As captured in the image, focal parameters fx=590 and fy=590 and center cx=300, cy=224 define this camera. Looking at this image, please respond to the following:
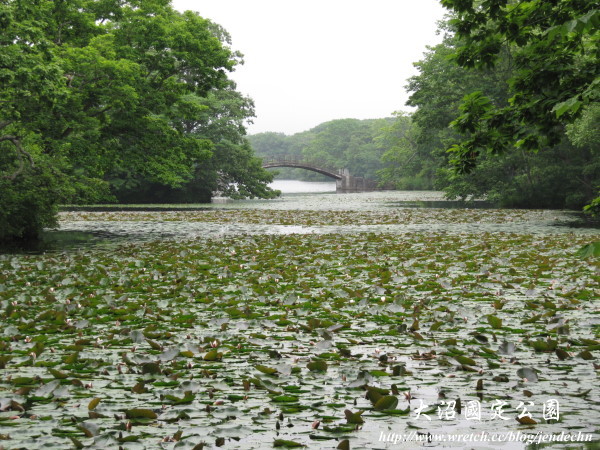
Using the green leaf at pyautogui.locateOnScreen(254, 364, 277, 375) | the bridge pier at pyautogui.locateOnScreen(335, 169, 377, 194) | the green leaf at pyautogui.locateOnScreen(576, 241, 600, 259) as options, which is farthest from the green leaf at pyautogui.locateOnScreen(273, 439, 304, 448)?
the bridge pier at pyautogui.locateOnScreen(335, 169, 377, 194)

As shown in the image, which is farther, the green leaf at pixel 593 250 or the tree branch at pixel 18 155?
the tree branch at pixel 18 155

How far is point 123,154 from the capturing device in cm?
2194

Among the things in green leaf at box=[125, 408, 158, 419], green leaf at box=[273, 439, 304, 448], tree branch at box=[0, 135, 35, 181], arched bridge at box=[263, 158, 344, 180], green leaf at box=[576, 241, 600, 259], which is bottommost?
green leaf at box=[273, 439, 304, 448]

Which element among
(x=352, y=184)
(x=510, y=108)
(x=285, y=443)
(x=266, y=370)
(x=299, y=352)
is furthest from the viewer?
(x=352, y=184)

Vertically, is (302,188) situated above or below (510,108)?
above

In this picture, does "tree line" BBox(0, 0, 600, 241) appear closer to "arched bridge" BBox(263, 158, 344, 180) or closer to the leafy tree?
the leafy tree

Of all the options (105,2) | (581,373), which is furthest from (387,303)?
(105,2)

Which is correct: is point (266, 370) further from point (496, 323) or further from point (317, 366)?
point (496, 323)

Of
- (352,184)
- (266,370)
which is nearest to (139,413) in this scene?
(266,370)

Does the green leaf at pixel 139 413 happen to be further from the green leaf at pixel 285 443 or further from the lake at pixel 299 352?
the green leaf at pixel 285 443

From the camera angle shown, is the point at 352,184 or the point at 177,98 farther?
the point at 352,184

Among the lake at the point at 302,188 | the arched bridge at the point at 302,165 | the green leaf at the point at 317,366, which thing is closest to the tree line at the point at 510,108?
the green leaf at the point at 317,366

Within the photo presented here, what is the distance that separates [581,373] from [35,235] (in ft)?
56.6

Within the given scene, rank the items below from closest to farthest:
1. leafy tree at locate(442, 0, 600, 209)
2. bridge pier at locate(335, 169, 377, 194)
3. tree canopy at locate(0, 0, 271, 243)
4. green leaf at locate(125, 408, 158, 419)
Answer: green leaf at locate(125, 408, 158, 419) → leafy tree at locate(442, 0, 600, 209) → tree canopy at locate(0, 0, 271, 243) → bridge pier at locate(335, 169, 377, 194)
